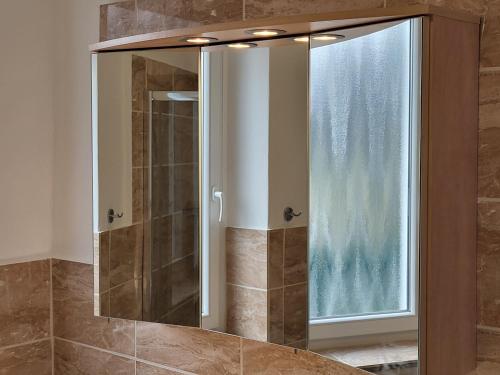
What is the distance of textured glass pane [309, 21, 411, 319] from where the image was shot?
3.87ft

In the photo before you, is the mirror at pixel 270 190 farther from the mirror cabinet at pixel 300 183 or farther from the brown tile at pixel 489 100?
the brown tile at pixel 489 100

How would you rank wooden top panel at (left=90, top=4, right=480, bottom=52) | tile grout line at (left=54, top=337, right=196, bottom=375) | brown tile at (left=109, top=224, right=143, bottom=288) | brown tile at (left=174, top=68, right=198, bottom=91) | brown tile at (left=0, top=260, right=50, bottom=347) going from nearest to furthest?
wooden top panel at (left=90, top=4, right=480, bottom=52)
brown tile at (left=174, top=68, right=198, bottom=91)
brown tile at (left=109, top=224, right=143, bottom=288)
tile grout line at (left=54, top=337, right=196, bottom=375)
brown tile at (left=0, top=260, right=50, bottom=347)

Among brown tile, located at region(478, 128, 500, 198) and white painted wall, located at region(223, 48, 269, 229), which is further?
white painted wall, located at region(223, 48, 269, 229)

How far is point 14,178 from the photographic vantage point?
180cm

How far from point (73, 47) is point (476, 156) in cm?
111

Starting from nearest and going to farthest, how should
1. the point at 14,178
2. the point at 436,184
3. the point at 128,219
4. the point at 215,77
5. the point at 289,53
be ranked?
the point at 436,184 < the point at 289,53 < the point at 215,77 < the point at 128,219 < the point at 14,178

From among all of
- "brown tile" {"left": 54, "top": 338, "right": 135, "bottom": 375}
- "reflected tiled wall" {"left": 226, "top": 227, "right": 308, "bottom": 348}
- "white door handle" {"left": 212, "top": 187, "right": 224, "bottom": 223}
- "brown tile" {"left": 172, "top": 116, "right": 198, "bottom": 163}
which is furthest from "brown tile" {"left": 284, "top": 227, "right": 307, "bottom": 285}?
"brown tile" {"left": 54, "top": 338, "right": 135, "bottom": 375}

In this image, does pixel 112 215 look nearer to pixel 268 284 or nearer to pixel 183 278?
pixel 183 278

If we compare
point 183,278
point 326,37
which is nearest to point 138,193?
point 183,278

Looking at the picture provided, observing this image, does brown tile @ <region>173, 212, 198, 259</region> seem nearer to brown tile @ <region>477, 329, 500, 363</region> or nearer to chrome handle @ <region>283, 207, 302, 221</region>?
chrome handle @ <region>283, 207, 302, 221</region>

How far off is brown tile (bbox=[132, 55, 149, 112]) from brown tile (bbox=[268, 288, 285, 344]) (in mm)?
516

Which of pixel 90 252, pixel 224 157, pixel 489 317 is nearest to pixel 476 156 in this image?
pixel 489 317

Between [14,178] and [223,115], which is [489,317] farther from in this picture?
[14,178]

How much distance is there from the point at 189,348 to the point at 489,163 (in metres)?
0.84
